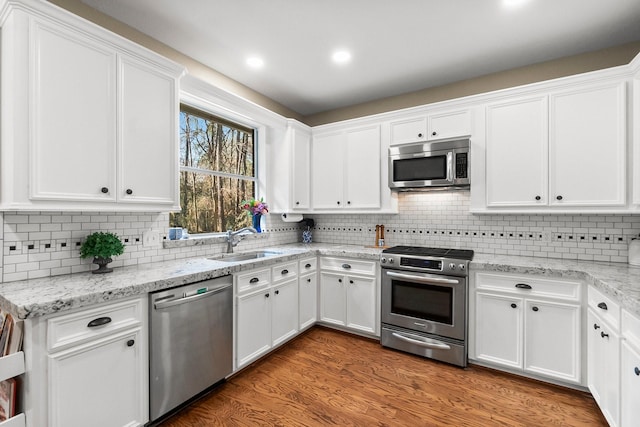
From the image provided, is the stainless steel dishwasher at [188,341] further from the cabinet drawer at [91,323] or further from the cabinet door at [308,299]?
the cabinet door at [308,299]

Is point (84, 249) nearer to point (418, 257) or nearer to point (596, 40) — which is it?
point (418, 257)

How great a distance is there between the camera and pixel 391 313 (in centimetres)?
300

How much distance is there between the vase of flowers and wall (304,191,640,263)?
1.02 m

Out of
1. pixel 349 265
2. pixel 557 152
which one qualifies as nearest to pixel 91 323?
pixel 349 265

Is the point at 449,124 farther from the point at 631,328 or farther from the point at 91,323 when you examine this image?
the point at 91,323

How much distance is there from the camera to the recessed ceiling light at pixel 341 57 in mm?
2744

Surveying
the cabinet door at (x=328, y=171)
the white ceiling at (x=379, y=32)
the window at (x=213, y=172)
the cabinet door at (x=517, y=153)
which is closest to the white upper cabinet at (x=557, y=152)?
the cabinet door at (x=517, y=153)

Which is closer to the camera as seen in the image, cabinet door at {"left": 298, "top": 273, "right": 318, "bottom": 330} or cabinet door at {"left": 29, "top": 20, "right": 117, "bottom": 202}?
cabinet door at {"left": 29, "top": 20, "right": 117, "bottom": 202}

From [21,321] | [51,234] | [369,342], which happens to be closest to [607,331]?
[369,342]

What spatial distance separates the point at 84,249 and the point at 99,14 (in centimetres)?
170

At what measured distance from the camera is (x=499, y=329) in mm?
2543

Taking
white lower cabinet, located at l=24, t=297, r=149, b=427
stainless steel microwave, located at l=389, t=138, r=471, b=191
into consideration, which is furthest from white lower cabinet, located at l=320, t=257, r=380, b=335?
white lower cabinet, located at l=24, t=297, r=149, b=427

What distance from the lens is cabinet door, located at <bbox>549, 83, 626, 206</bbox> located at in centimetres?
236

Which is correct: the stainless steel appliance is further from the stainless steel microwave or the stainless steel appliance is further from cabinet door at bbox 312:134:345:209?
cabinet door at bbox 312:134:345:209
